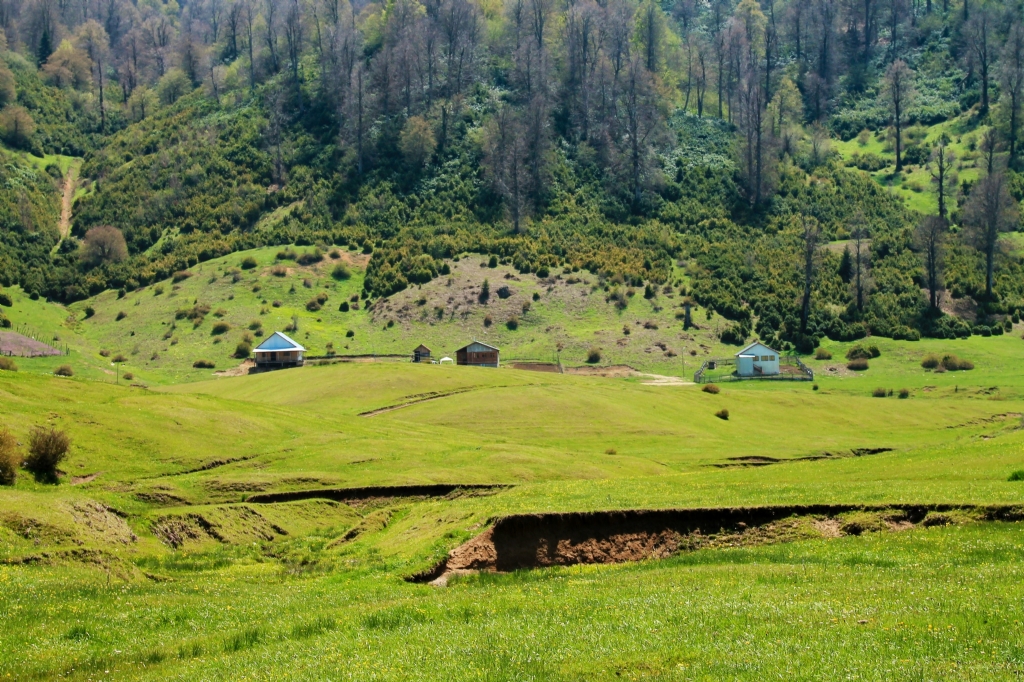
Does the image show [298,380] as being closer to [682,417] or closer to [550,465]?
[682,417]

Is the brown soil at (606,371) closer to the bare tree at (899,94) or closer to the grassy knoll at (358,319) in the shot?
the grassy knoll at (358,319)

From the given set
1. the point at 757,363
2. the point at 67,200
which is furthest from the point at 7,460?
the point at 67,200

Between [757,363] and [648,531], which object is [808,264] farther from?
[648,531]

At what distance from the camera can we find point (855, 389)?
292 ft

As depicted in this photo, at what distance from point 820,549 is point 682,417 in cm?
4934

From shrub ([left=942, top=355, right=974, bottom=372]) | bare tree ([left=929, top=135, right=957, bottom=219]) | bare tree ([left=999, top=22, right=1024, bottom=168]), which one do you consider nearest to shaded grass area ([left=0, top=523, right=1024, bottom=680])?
shrub ([left=942, top=355, right=974, bottom=372])

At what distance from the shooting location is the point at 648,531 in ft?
85.1

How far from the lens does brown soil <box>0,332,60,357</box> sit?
94188 millimetres

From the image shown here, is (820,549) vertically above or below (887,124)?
below

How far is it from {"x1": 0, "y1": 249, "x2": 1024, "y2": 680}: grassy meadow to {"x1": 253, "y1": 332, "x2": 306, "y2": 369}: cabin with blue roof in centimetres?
997

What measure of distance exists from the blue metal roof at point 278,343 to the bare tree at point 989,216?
281 ft

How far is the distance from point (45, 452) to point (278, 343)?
59032mm

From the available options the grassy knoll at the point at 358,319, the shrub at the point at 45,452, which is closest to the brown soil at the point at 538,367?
the grassy knoll at the point at 358,319

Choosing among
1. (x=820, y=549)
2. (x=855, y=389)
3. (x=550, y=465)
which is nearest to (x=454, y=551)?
(x=820, y=549)
